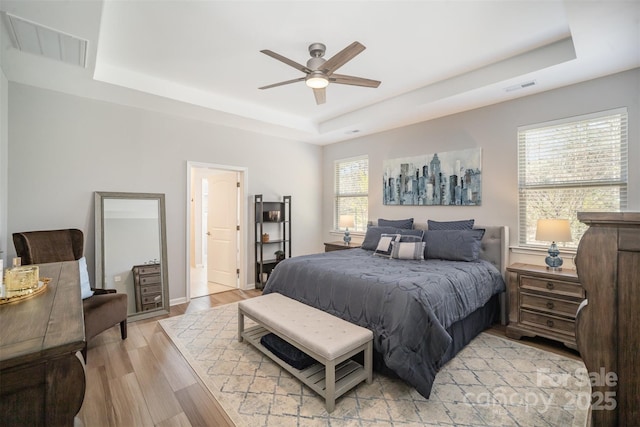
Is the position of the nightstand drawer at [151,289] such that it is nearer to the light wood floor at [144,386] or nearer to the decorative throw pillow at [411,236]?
the light wood floor at [144,386]

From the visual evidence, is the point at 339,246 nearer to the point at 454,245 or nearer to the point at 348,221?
the point at 348,221

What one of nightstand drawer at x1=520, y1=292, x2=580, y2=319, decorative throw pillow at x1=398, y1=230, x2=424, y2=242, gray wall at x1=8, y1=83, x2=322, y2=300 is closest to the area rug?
nightstand drawer at x1=520, y1=292, x2=580, y2=319

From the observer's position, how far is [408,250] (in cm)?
354

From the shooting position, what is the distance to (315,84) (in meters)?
2.63

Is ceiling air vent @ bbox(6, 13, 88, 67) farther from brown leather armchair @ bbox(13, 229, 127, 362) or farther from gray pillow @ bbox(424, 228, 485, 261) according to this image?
gray pillow @ bbox(424, 228, 485, 261)

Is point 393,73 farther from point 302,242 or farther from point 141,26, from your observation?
point 302,242

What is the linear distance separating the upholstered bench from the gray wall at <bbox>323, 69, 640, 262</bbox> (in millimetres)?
2534

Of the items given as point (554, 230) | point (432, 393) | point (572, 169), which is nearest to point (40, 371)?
point (432, 393)

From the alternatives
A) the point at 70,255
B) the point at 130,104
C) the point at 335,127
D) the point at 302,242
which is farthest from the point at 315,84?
the point at 302,242

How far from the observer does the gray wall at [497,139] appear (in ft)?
9.11

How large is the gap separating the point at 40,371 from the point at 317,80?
2534 millimetres

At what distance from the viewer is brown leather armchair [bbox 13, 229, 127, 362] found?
2613 millimetres

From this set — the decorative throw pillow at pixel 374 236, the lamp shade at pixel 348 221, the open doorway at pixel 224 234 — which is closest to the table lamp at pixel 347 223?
the lamp shade at pixel 348 221

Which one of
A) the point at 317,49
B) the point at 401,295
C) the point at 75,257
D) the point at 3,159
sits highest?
the point at 317,49
